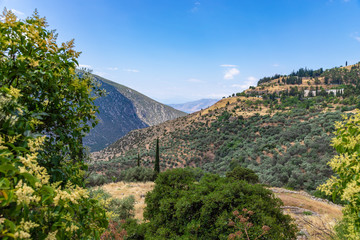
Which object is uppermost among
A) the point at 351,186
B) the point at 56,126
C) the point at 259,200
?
the point at 56,126

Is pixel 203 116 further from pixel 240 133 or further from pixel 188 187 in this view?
pixel 188 187

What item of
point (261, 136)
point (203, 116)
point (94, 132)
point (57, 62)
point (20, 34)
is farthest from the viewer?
point (94, 132)

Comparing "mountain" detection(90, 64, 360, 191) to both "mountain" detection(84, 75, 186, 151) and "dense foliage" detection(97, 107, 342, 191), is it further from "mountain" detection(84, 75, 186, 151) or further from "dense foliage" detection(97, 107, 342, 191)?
"mountain" detection(84, 75, 186, 151)

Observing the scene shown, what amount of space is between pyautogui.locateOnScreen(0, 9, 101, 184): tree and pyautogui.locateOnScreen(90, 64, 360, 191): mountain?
1313cm

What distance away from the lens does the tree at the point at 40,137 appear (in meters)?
1.22

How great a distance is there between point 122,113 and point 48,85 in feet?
525

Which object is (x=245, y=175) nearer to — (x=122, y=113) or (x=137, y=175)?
(x=137, y=175)

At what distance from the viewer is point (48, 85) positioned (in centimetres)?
222

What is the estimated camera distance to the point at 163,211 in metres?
6.70

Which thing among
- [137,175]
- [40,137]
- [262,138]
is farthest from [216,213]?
[262,138]

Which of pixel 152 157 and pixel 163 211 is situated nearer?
pixel 163 211

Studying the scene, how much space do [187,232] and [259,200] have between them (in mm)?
2298

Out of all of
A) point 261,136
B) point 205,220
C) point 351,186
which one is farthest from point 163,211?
point 261,136

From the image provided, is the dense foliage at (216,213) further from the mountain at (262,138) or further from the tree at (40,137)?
the mountain at (262,138)
